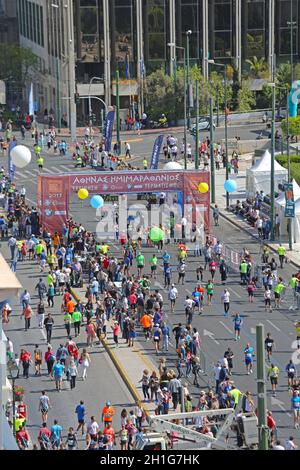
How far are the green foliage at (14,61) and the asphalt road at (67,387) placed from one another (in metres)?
68.2

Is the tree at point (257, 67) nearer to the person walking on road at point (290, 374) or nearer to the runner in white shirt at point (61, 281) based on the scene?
the runner in white shirt at point (61, 281)

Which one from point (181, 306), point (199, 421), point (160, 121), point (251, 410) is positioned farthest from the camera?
point (160, 121)

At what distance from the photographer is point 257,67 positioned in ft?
382

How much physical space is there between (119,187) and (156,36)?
4622cm

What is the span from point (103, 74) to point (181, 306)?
197 ft

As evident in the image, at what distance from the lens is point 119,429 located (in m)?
42.4

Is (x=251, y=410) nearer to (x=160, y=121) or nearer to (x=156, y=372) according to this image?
(x=156, y=372)

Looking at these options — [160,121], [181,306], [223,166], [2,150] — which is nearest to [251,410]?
[181,306]

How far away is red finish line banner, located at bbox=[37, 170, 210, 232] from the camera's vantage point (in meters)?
70.8

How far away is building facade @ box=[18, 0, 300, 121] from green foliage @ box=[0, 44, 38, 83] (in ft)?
13.2

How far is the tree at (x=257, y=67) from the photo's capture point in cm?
11619

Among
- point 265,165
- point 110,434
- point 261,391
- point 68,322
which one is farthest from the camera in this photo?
point 265,165

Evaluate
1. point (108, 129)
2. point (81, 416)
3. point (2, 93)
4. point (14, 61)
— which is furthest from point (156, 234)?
point (14, 61)

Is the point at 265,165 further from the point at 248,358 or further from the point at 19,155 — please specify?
the point at 248,358
